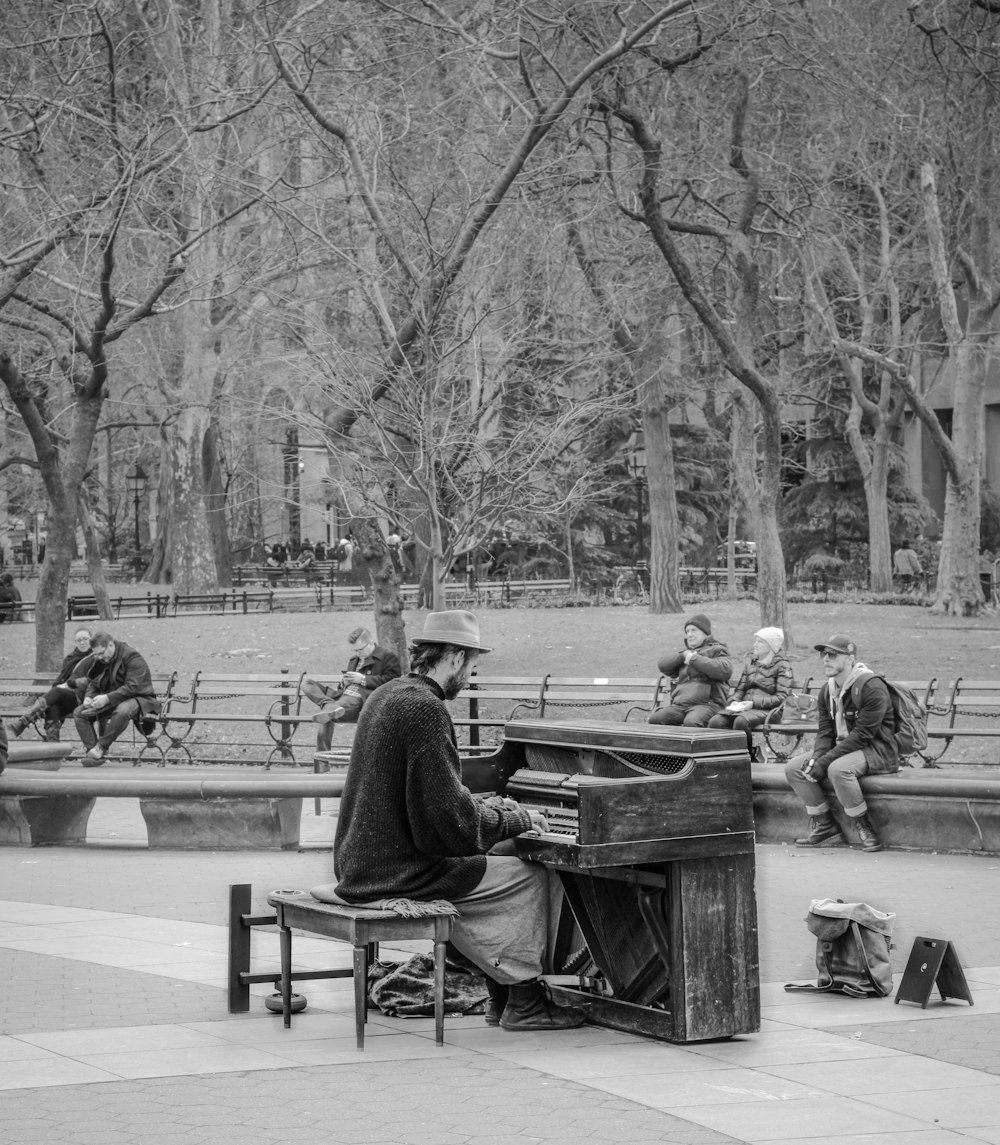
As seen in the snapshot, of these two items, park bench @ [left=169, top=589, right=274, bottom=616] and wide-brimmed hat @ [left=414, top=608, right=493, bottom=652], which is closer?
wide-brimmed hat @ [left=414, top=608, right=493, bottom=652]

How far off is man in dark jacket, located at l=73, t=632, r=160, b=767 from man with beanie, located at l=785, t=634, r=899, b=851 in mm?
7026

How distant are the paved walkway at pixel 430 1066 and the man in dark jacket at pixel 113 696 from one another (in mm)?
7019

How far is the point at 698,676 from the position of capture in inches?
555

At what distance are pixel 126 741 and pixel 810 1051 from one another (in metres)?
13.4

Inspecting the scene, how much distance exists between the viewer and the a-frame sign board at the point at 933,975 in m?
6.89

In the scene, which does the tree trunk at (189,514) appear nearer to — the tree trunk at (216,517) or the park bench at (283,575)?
the park bench at (283,575)

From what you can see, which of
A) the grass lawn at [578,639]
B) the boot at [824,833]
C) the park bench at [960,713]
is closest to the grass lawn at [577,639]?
the grass lawn at [578,639]

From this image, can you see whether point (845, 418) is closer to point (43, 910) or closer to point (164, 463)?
point (164, 463)

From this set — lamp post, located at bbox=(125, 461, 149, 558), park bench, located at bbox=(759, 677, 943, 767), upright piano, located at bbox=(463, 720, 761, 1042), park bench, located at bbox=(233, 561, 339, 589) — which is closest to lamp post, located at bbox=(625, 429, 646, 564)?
park bench, located at bbox=(233, 561, 339, 589)

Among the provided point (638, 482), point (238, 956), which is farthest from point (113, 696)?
point (638, 482)

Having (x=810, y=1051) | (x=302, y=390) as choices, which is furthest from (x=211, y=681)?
(x=810, y=1051)

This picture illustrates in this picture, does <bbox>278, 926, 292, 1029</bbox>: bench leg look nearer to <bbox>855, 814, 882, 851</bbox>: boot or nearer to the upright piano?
the upright piano

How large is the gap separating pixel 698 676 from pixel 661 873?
7.79 meters

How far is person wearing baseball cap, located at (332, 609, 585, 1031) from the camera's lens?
6.25 metres
